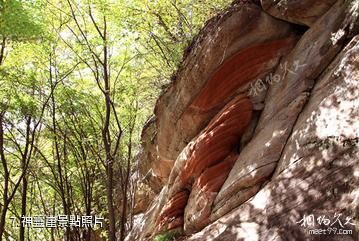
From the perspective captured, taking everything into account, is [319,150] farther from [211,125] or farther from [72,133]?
[72,133]

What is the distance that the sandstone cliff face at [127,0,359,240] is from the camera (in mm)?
5348

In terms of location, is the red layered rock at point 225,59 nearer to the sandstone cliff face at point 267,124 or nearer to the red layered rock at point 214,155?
the sandstone cliff face at point 267,124

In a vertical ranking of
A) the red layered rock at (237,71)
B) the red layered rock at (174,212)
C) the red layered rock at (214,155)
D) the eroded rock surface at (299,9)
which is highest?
the eroded rock surface at (299,9)

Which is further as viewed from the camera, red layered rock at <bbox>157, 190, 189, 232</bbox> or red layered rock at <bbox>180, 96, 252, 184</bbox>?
red layered rock at <bbox>157, 190, 189, 232</bbox>

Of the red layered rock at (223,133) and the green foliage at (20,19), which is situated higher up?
the green foliage at (20,19)

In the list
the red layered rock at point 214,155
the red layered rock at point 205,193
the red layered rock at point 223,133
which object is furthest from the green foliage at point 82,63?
the red layered rock at point 223,133

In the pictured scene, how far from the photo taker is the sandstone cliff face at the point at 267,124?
535cm

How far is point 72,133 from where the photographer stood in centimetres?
1806

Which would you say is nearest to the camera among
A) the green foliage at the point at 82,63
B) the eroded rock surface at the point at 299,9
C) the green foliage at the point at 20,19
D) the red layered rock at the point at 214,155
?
the eroded rock surface at the point at 299,9

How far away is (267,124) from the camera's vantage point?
7.53 meters

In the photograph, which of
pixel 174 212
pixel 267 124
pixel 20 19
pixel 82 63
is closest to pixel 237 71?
pixel 267 124

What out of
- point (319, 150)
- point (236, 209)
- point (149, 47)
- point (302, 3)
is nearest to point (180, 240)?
point (236, 209)

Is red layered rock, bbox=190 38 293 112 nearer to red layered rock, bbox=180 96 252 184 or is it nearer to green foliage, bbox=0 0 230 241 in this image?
red layered rock, bbox=180 96 252 184

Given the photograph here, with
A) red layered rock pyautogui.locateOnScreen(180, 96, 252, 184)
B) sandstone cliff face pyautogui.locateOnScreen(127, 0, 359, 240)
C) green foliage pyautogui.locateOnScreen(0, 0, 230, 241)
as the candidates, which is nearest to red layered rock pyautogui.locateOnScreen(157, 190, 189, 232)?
sandstone cliff face pyautogui.locateOnScreen(127, 0, 359, 240)
